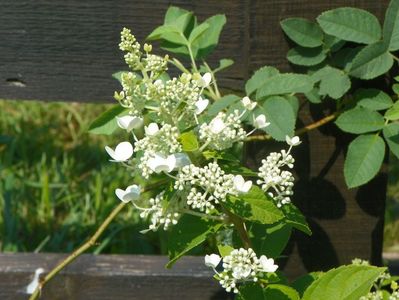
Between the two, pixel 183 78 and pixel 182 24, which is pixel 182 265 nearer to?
pixel 182 24

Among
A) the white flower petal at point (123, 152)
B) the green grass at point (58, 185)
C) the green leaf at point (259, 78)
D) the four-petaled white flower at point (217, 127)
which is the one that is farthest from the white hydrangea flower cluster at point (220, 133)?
the green grass at point (58, 185)

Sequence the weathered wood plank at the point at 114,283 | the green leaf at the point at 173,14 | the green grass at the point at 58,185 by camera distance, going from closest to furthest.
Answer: the green leaf at the point at 173,14
the weathered wood plank at the point at 114,283
the green grass at the point at 58,185

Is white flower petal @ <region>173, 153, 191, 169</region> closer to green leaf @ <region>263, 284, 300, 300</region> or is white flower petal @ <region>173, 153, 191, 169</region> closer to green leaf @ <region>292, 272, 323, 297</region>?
green leaf @ <region>263, 284, 300, 300</region>

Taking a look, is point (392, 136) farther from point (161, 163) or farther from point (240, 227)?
point (161, 163)

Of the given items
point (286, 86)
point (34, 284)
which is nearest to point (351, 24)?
point (286, 86)

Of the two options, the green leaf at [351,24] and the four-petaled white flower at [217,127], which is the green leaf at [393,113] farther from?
the four-petaled white flower at [217,127]

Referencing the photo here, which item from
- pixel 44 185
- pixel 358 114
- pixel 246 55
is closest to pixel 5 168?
pixel 44 185

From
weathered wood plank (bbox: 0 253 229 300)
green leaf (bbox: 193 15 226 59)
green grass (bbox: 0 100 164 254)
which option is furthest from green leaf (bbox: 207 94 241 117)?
green grass (bbox: 0 100 164 254)
